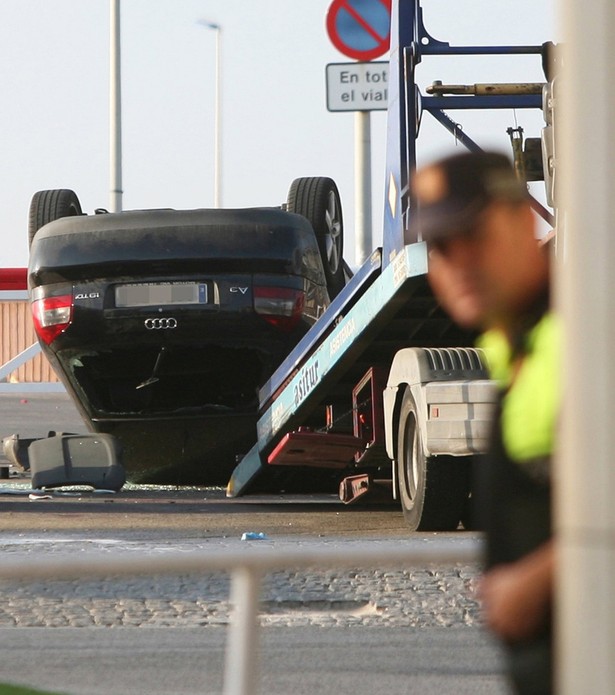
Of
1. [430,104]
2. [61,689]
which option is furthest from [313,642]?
[430,104]

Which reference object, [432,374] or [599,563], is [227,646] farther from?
[432,374]

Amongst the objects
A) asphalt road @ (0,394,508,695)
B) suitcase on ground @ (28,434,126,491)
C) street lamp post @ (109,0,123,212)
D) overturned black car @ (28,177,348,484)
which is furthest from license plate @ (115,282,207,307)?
street lamp post @ (109,0,123,212)

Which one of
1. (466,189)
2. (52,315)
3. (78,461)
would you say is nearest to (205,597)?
(466,189)

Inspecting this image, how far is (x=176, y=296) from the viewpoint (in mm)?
11344

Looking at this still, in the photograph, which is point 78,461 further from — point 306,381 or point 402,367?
point 402,367

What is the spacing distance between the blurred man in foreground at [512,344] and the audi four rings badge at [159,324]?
9185 millimetres

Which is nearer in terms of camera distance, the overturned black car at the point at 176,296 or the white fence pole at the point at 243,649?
the white fence pole at the point at 243,649

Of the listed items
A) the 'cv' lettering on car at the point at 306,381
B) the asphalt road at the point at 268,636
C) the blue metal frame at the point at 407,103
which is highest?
the blue metal frame at the point at 407,103

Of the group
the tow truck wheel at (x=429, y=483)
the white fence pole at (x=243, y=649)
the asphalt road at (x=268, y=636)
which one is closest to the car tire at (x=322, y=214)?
the tow truck wheel at (x=429, y=483)

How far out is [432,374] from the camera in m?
9.26

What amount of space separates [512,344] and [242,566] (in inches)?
33.3

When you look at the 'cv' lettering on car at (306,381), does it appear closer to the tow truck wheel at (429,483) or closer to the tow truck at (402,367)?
the tow truck at (402,367)

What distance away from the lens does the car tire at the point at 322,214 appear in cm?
1267

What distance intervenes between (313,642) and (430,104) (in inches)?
266
